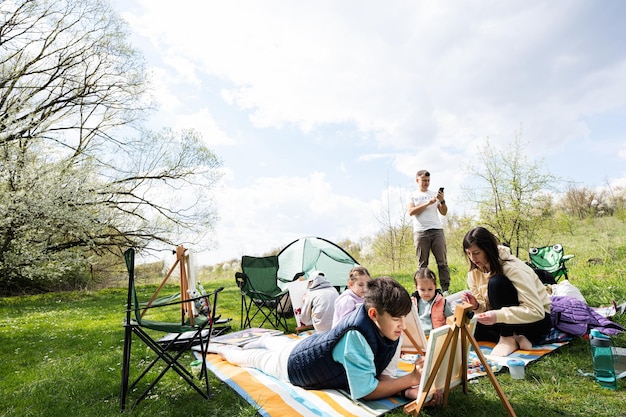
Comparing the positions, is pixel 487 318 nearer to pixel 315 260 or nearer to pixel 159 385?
pixel 159 385

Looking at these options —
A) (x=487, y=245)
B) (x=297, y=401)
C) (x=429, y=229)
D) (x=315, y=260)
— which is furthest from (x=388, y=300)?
(x=315, y=260)

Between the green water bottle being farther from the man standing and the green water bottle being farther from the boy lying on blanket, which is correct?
the man standing

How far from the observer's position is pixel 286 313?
489 centimetres

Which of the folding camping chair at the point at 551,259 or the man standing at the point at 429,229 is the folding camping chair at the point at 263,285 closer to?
the man standing at the point at 429,229

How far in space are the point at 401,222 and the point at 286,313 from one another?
220 inches

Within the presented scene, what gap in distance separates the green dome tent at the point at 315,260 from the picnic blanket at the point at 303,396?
9.07 feet

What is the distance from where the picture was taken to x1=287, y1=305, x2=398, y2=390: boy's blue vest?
193cm

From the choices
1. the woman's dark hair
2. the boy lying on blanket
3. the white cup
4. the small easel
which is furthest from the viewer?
the woman's dark hair

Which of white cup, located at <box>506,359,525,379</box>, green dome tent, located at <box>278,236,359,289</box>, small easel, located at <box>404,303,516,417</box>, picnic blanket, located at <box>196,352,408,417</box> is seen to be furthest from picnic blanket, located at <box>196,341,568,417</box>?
green dome tent, located at <box>278,236,359,289</box>

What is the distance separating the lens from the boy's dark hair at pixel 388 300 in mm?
1854

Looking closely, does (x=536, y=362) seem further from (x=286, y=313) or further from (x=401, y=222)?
(x=401, y=222)

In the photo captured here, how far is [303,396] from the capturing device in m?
2.20

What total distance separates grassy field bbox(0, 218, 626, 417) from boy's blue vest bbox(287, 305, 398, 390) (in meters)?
0.32

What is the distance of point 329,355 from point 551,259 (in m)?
3.57
